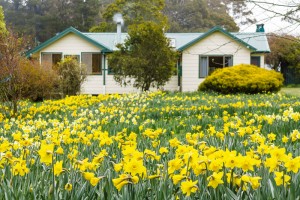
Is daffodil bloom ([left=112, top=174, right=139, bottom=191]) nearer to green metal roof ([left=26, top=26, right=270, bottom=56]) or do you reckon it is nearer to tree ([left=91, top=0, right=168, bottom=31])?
green metal roof ([left=26, top=26, right=270, bottom=56])

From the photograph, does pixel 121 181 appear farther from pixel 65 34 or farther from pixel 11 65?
pixel 65 34

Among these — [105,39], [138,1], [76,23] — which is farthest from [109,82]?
[76,23]

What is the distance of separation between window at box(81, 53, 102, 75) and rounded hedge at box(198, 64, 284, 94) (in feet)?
23.3

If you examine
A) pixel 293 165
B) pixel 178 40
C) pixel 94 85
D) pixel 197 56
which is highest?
pixel 178 40

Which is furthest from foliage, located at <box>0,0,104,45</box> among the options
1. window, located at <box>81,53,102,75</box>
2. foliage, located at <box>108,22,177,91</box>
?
foliage, located at <box>108,22,177,91</box>

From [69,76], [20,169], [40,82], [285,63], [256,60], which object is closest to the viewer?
[20,169]

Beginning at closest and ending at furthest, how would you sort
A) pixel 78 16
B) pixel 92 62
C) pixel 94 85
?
pixel 94 85 → pixel 92 62 → pixel 78 16

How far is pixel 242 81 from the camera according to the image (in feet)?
59.9

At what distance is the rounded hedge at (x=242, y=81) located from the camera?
1820 centimetres

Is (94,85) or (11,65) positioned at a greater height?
(11,65)

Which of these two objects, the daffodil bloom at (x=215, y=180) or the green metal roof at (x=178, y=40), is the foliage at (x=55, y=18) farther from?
the daffodil bloom at (x=215, y=180)

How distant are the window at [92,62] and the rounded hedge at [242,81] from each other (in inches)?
280

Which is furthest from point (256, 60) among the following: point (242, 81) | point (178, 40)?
point (242, 81)

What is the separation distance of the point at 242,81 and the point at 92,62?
913 centimetres
